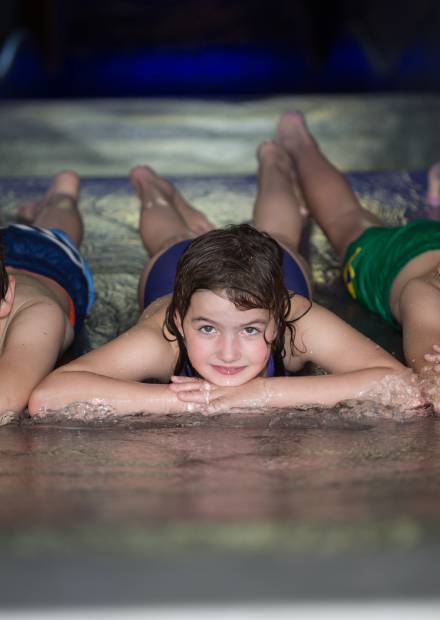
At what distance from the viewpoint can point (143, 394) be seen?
1963 millimetres

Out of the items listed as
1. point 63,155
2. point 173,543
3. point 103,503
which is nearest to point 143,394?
point 103,503

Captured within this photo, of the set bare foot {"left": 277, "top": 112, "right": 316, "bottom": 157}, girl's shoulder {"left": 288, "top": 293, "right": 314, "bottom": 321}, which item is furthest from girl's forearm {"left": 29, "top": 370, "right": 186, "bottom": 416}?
bare foot {"left": 277, "top": 112, "right": 316, "bottom": 157}

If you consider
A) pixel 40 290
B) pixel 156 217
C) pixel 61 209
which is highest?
pixel 61 209

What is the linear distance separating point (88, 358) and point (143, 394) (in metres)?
0.17

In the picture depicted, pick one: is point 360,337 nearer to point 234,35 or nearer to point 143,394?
point 143,394

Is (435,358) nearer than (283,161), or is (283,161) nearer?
(435,358)

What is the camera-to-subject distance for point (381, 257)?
2.69 meters

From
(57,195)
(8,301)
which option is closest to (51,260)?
(8,301)

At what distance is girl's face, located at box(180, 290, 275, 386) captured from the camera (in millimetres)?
1906

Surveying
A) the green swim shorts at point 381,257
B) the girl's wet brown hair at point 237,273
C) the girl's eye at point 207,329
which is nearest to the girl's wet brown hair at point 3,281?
the girl's wet brown hair at point 237,273

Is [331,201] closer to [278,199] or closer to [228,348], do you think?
[278,199]

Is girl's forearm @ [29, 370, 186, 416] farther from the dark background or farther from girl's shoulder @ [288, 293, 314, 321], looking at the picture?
the dark background

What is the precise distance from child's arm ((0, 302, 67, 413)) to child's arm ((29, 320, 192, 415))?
1.9 inches

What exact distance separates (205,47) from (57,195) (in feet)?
16.1
